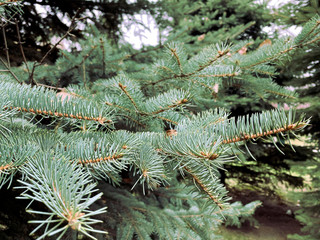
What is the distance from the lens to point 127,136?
60cm

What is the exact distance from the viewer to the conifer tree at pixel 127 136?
0.43 metres

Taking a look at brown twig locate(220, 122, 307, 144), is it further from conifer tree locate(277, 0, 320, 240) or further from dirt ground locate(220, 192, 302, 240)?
dirt ground locate(220, 192, 302, 240)

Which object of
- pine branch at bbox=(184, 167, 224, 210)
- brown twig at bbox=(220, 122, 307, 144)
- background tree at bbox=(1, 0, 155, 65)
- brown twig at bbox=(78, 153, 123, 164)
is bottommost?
pine branch at bbox=(184, 167, 224, 210)

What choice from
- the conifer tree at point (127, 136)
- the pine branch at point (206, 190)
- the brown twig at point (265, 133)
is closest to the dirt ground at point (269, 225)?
the conifer tree at point (127, 136)

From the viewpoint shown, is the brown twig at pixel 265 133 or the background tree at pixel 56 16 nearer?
the brown twig at pixel 265 133

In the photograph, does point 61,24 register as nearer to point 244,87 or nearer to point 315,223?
point 244,87

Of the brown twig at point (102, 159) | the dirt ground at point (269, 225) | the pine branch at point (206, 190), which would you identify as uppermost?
the brown twig at point (102, 159)

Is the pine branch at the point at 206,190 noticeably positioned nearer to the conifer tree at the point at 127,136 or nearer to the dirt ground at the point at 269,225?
the conifer tree at the point at 127,136

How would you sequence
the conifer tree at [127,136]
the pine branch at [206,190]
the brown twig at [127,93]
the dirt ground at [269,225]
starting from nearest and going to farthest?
the conifer tree at [127,136] → the pine branch at [206,190] → the brown twig at [127,93] → the dirt ground at [269,225]

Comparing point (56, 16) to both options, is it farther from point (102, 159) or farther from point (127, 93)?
point (102, 159)

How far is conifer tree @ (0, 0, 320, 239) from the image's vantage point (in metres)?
0.43

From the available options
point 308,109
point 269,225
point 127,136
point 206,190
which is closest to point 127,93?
point 127,136

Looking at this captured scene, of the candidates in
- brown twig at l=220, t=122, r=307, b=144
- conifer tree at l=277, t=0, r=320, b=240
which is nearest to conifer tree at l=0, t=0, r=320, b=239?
brown twig at l=220, t=122, r=307, b=144

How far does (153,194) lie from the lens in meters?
1.67
